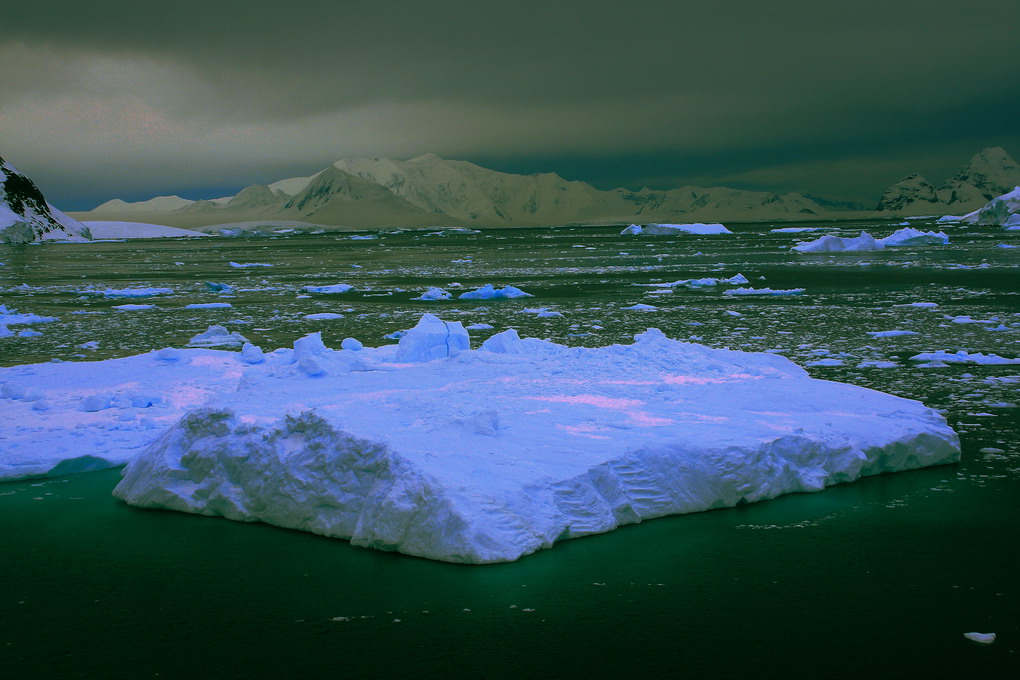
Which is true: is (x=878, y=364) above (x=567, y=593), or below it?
above

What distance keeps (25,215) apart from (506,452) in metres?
68.6

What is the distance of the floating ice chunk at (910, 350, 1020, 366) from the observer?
31.3 feet

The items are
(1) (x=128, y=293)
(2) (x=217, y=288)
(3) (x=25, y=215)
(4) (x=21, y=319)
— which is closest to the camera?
(4) (x=21, y=319)

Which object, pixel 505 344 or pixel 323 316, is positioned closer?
pixel 505 344

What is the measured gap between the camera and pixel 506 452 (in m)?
5.39

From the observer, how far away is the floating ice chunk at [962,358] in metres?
9.55

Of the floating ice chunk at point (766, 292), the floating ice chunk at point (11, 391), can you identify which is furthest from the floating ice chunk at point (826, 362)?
the floating ice chunk at point (766, 292)

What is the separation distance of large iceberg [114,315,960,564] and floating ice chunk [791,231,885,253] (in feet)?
101

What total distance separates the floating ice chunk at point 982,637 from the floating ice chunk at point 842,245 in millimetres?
33910

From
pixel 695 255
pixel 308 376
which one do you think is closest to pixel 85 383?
pixel 308 376

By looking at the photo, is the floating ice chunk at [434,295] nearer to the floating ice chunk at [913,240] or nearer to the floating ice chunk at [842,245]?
the floating ice chunk at [842,245]

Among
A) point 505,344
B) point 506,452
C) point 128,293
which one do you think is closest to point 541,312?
point 505,344

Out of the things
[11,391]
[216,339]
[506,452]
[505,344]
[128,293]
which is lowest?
[128,293]

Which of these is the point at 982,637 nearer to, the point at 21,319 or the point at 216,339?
the point at 216,339
